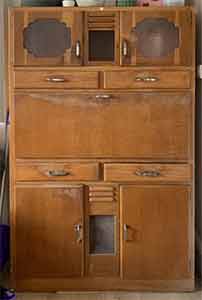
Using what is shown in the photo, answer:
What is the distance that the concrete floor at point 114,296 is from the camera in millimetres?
3406

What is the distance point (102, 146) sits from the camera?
3.42 m

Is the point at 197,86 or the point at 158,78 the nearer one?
the point at 158,78

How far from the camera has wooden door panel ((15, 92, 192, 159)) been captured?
3.39 metres

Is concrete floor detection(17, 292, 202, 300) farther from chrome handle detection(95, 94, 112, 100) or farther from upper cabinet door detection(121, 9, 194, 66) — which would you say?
upper cabinet door detection(121, 9, 194, 66)

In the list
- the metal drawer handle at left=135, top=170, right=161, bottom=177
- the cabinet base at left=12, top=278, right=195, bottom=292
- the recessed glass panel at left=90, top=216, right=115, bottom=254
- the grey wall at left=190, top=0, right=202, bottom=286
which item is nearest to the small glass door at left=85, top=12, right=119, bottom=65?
the grey wall at left=190, top=0, right=202, bottom=286

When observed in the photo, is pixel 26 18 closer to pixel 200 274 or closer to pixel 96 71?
pixel 96 71

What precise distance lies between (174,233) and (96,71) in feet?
3.16

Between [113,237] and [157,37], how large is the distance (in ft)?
3.63

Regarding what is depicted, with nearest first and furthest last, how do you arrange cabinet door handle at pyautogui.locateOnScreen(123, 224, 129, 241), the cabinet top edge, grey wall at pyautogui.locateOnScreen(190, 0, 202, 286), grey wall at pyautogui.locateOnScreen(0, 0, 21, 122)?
1. the cabinet top edge
2. cabinet door handle at pyautogui.locateOnScreen(123, 224, 129, 241)
3. grey wall at pyautogui.locateOnScreen(190, 0, 202, 286)
4. grey wall at pyautogui.locateOnScreen(0, 0, 21, 122)

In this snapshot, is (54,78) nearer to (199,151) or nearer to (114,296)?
(199,151)

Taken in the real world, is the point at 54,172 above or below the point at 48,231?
above

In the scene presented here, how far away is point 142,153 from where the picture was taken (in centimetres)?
342

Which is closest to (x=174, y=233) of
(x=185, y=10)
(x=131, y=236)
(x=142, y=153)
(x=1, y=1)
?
(x=131, y=236)

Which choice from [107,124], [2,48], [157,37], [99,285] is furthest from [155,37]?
[99,285]
